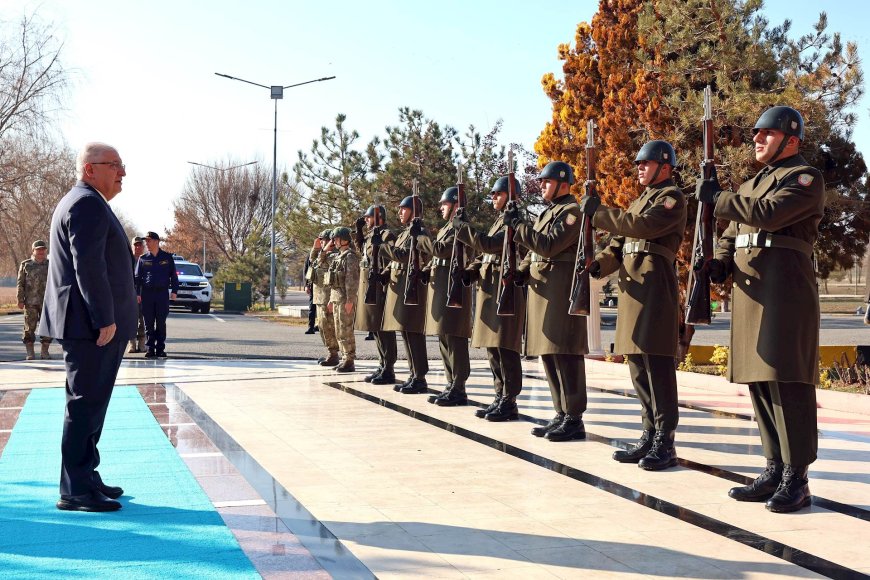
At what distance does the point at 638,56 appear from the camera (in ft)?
45.8

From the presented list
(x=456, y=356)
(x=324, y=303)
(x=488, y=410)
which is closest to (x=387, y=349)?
(x=456, y=356)

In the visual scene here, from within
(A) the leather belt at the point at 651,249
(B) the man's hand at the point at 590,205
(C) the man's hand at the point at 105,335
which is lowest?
(C) the man's hand at the point at 105,335

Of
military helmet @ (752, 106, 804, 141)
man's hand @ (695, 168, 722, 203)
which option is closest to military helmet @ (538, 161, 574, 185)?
man's hand @ (695, 168, 722, 203)

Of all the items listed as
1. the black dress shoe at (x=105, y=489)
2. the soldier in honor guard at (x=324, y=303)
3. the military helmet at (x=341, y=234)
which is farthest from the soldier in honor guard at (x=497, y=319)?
the soldier in honor guard at (x=324, y=303)

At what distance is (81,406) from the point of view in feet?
17.3

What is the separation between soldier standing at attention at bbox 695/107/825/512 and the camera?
530cm

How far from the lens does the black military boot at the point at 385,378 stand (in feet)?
37.4

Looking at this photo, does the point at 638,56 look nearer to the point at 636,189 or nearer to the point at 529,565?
the point at 636,189

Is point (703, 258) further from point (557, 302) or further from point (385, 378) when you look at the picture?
point (385, 378)

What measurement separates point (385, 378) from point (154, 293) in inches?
209

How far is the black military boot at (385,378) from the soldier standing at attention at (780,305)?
623cm

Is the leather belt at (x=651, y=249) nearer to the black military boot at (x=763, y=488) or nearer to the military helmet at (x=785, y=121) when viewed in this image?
the military helmet at (x=785, y=121)

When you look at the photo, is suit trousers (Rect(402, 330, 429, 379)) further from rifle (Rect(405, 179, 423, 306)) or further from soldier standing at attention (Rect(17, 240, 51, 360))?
soldier standing at attention (Rect(17, 240, 51, 360))

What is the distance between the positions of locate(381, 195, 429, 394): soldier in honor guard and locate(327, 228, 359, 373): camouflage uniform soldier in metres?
1.77
